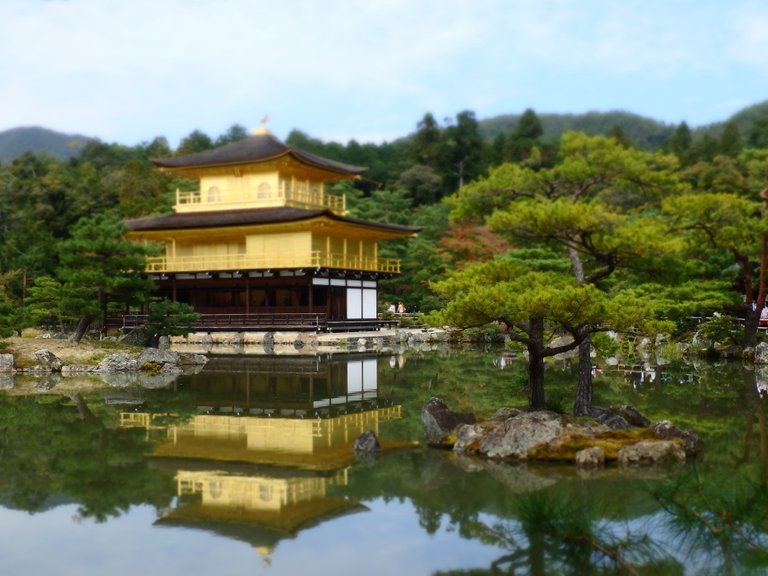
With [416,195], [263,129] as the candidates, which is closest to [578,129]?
[416,195]

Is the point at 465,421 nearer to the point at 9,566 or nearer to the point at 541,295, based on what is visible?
the point at 541,295

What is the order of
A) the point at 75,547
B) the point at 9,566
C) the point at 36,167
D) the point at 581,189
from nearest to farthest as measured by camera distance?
the point at 9,566 → the point at 75,547 → the point at 581,189 → the point at 36,167

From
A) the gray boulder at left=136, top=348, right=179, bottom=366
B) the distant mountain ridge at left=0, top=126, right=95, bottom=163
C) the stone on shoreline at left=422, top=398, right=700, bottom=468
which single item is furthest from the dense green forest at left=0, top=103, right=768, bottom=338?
the distant mountain ridge at left=0, top=126, right=95, bottom=163

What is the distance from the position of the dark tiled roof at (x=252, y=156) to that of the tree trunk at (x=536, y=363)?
25.0 m

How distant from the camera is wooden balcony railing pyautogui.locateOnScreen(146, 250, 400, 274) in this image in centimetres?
3303

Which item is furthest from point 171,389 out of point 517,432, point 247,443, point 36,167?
point 36,167

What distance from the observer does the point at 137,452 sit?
11.0 metres

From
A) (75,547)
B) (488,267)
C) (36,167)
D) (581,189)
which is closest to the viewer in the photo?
(75,547)

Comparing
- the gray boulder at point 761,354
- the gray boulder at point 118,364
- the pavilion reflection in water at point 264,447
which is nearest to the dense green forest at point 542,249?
the gray boulder at point 761,354

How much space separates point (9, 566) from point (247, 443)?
505 centimetres

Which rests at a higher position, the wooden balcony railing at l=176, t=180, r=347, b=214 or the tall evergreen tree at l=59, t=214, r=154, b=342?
the wooden balcony railing at l=176, t=180, r=347, b=214

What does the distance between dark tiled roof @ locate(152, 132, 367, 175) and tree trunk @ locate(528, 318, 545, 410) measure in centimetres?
2503

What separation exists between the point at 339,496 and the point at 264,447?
3.03 m

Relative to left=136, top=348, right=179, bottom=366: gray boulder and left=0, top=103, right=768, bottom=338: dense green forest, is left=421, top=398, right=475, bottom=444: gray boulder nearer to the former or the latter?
left=0, top=103, right=768, bottom=338: dense green forest
